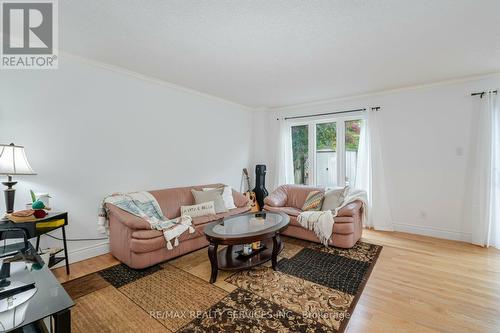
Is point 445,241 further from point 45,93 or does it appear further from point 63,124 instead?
point 45,93

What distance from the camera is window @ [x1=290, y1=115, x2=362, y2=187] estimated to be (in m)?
4.57

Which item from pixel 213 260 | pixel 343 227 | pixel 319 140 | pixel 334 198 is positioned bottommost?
pixel 213 260

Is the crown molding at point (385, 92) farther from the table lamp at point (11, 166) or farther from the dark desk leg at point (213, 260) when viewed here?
the table lamp at point (11, 166)

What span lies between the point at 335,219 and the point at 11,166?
11.8ft

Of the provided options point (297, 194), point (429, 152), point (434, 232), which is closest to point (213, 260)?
point (297, 194)

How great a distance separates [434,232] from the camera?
3.78 meters

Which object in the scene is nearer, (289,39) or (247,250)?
(289,39)

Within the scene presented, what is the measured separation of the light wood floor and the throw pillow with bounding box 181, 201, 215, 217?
80 centimetres

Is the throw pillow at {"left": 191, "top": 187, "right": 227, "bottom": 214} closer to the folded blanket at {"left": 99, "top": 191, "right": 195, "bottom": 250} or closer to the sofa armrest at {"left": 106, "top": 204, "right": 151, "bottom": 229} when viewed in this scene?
the folded blanket at {"left": 99, "top": 191, "right": 195, "bottom": 250}

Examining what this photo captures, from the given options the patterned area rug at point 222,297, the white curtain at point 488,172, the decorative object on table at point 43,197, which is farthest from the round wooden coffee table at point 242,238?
the white curtain at point 488,172

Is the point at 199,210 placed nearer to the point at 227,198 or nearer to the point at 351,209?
the point at 227,198

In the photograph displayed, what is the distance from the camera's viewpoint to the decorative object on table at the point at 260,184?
5230 mm
